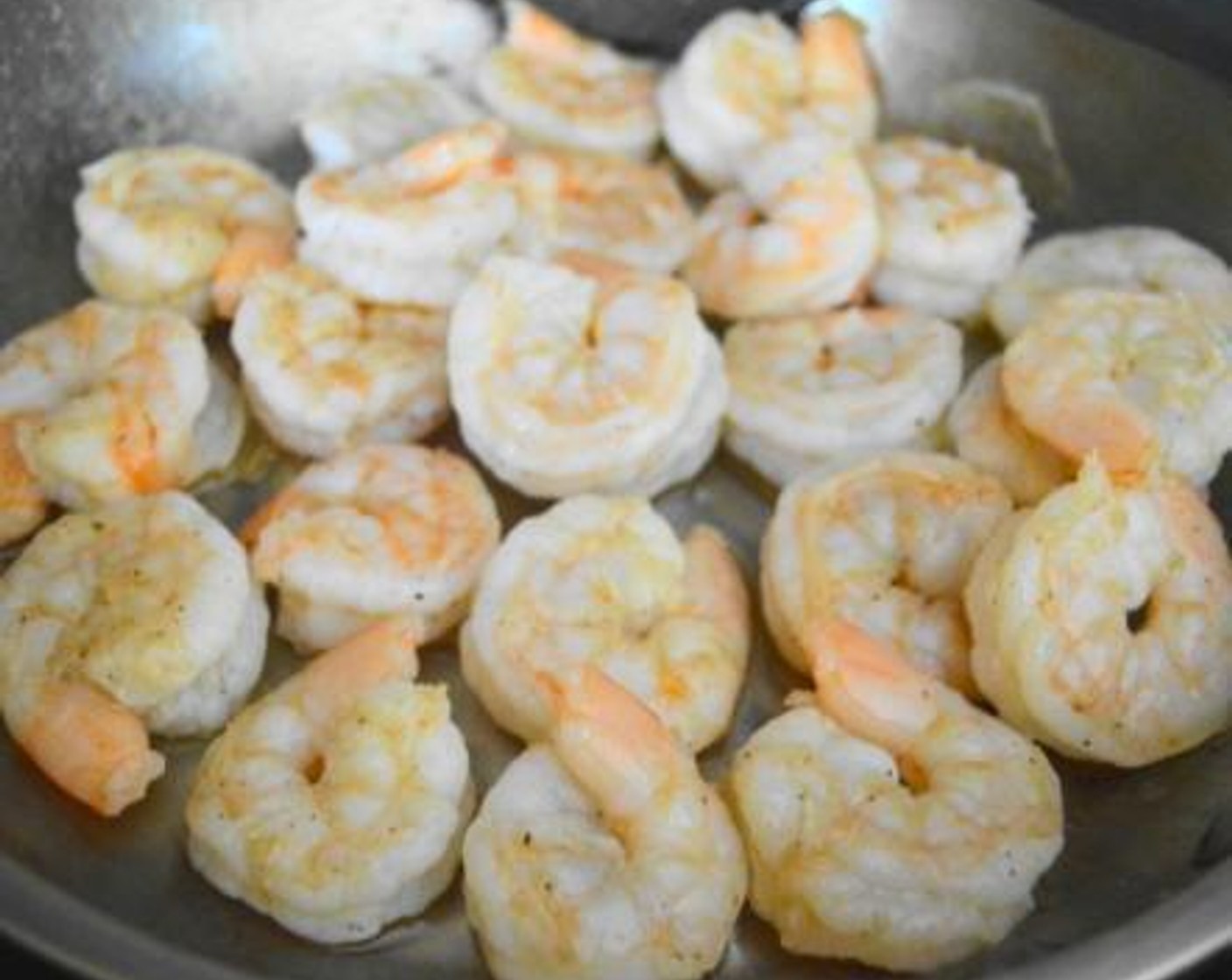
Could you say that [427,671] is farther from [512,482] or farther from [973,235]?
[973,235]

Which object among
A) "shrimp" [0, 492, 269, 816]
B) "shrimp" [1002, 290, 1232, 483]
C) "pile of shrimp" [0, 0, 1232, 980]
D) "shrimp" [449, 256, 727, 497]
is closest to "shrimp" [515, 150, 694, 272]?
"pile of shrimp" [0, 0, 1232, 980]

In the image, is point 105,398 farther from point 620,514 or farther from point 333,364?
point 620,514

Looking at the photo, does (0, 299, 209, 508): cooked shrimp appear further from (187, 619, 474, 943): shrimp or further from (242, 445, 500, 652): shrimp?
(187, 619, 474, 943): shrimp

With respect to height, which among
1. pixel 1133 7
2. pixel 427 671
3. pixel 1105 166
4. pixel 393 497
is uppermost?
pixel 1133 7

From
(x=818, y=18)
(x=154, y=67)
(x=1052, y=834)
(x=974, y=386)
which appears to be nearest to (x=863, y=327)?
(x=974, y=386)

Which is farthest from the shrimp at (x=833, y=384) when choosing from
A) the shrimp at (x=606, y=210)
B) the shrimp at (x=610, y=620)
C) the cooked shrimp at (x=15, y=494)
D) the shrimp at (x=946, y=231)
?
the cooked shrimp at (x=15, y=494)

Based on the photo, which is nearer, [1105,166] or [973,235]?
[973,235]

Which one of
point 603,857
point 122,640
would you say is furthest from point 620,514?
point 122,640
